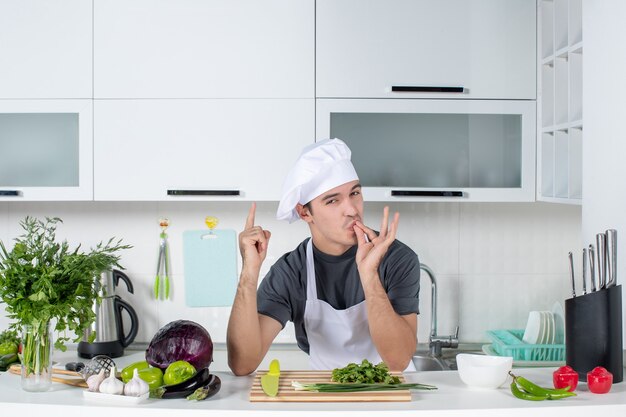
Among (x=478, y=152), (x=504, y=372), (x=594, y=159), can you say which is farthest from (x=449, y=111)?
(x=504, y=372)

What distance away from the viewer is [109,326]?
3.02 m

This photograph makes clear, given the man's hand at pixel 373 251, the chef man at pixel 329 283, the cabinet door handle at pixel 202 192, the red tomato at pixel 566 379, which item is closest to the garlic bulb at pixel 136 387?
the chef man at pixel 329 283

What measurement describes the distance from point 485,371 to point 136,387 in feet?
2.53

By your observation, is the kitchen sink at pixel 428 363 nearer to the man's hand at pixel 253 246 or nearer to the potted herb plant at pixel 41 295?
the man's hand at pixel 253 246

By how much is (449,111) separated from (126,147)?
1.19m

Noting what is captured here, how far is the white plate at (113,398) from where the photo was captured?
1677 mm

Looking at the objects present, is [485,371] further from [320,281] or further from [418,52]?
[418,52]

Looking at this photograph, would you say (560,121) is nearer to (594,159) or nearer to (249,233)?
(594,159)

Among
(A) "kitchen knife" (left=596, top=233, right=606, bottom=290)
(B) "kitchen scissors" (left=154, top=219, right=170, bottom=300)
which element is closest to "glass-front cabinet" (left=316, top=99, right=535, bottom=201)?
(B) "kitchen scissors" (left=154, top=219, right=170, bottom=300)

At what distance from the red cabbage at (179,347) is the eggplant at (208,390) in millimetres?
73

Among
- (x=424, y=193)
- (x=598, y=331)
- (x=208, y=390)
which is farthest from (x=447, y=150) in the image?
(x=208, y=390)

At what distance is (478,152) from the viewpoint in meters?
2.95

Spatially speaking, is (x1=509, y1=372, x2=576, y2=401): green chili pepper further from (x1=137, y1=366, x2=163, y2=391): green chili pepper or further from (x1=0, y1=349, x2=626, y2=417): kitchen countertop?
(x1=137, y1=366, x2=163, y2=391): green chili pepper

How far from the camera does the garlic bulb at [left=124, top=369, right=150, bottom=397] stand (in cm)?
170
